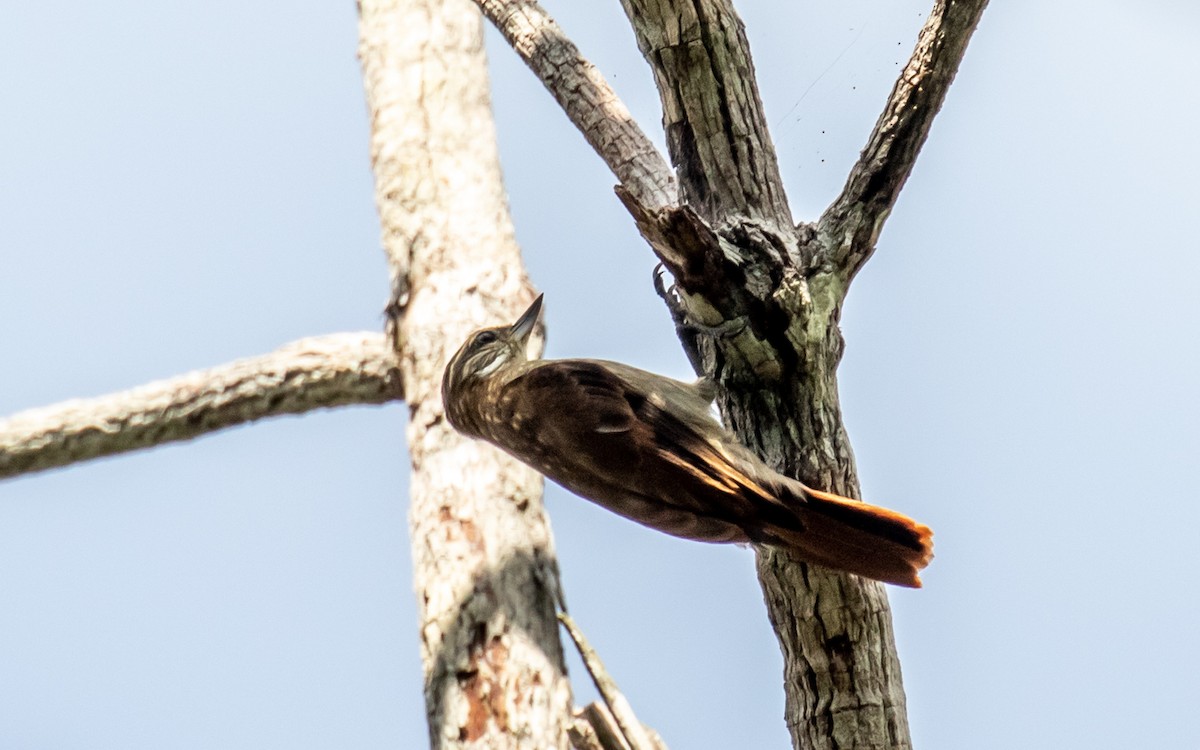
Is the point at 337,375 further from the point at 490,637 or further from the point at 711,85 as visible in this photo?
the point at 711,85

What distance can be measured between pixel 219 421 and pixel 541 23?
7.94 ft

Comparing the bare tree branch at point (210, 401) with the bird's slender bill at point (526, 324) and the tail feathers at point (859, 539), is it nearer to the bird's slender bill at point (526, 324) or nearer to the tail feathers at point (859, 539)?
the bird's slender bill at point (526, 324)

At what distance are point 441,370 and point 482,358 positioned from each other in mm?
487

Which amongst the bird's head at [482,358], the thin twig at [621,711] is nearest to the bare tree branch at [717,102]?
the thin twig at [621,711]

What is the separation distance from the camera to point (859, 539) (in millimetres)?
2840

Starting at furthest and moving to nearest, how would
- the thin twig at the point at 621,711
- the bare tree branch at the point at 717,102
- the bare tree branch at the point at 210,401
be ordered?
the bare tree branch at the point at 210,401
the bare tree branch at the point at 717,102
the thin twig at the point at 621,711

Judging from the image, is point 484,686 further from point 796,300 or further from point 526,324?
point 796,300

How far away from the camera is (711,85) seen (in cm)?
310

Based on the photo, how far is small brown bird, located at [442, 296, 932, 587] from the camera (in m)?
2.86

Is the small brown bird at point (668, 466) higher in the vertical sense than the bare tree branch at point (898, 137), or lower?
lower

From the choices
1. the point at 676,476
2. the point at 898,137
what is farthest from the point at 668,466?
the point at 898,137

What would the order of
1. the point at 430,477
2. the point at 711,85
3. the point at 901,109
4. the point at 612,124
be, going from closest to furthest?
the point at 901,109
the point at 711,85
the point at 612,124
the point at 430,477

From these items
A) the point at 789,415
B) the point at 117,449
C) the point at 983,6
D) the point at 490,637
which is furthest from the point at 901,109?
the point at 117,449

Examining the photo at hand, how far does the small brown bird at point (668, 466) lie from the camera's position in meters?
2.86
